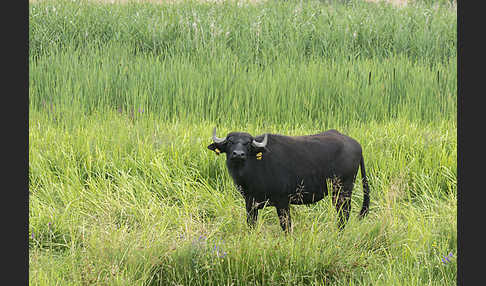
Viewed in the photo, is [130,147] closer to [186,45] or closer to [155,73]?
[155,73]

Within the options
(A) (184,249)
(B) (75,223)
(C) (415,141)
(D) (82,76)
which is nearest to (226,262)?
(A) (184,249)

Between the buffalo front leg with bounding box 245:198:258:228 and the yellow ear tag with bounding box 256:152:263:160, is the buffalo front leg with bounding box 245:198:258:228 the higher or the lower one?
the lower one

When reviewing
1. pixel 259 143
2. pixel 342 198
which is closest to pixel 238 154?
pixel 259 143

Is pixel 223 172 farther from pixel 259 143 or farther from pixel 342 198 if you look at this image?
pixel 259 143

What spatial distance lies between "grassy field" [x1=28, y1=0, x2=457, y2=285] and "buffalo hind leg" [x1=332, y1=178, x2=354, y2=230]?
0.32ft

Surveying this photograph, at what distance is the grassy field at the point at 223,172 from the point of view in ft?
13.9

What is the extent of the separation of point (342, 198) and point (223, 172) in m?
1.61

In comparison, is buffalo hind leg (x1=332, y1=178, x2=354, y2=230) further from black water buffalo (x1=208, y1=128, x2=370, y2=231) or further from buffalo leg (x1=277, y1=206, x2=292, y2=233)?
buffalo leg (x1=277, y1=206, x2=292, y2=233)

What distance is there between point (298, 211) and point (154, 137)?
217cm

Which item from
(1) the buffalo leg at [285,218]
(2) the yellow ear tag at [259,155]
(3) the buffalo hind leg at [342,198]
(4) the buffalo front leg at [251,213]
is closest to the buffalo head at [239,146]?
(2) the yellow ear tag at [259,155]

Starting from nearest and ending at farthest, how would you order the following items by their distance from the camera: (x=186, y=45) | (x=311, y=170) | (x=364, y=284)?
(x=364, y=284) < (x=311, y=170) < (x=186, y=45)

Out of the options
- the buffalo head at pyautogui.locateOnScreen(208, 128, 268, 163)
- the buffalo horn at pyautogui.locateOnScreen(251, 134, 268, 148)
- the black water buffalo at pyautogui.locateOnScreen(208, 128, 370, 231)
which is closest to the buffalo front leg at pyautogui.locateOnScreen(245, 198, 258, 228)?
the black water buffalo at pyautogui.locateOnScreen(208, 128, 370, 231)

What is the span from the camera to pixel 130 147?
6.56 meters

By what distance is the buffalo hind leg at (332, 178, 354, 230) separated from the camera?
4723 mm
